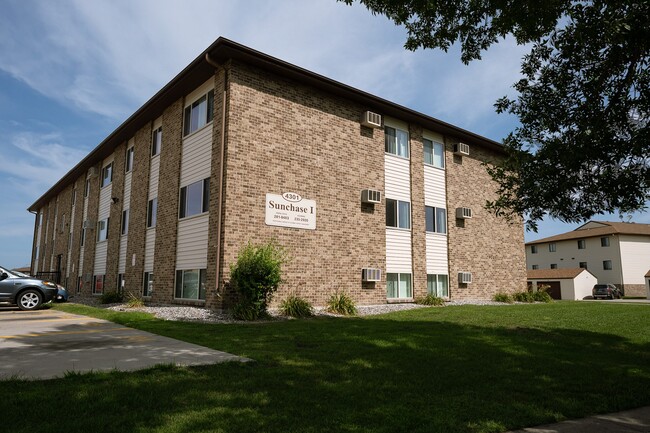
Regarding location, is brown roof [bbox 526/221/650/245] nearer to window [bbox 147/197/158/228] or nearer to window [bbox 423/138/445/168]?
window [bbox 423/138/445/168]

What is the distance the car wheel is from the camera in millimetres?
15898

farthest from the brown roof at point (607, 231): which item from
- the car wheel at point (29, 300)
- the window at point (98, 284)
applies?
the car wheel at point (29, 300)

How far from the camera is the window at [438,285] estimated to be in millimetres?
20750

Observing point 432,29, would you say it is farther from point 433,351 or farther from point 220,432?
point 220,432

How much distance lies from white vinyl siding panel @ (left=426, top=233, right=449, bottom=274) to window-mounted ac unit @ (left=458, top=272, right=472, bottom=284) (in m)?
0.84

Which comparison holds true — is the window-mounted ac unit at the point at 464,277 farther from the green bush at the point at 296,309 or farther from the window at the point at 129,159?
the window at the point at 129,159

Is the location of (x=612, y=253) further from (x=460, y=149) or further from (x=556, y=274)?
(x=460, y=149)

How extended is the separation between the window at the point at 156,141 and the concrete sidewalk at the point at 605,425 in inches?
767

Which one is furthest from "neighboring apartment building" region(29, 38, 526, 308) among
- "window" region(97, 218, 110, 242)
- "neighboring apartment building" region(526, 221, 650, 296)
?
"neighboring apartment building" region(526, 221, 650, 296)

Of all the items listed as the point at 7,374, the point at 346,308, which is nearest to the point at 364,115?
the point at 346,308

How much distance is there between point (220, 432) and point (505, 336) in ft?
24.1

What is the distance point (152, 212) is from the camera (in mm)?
20016

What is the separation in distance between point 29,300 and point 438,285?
16719 millimetres

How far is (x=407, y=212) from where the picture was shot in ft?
66.1
